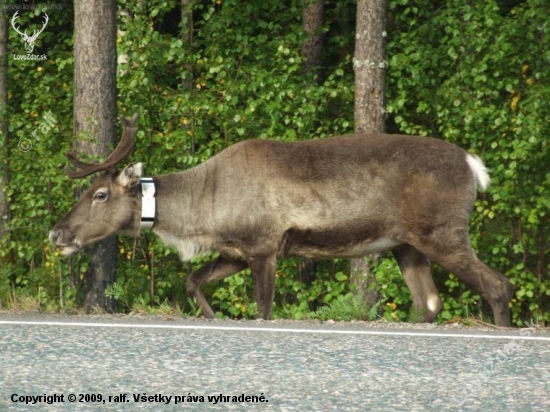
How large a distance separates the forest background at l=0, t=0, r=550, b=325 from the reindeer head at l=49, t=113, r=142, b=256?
2.68ft

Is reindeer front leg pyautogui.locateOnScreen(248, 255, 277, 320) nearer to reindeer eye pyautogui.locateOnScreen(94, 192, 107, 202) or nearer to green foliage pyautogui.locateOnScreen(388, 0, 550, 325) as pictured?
reindeer eye pyautogui.locateOnScreen(94, 192, 107, 202)

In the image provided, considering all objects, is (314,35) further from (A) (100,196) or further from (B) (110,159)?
(A) (100,196)

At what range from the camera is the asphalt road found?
687 cm

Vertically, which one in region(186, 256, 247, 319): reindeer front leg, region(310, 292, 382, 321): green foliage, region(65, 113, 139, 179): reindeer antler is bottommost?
region(310, 292, 382, 321): green foliage

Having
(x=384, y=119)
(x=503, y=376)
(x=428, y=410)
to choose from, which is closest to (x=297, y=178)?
(x=384, y=119)

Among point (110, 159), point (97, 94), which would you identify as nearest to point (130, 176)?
point (110, 159)

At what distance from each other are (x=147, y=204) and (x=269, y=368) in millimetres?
5159

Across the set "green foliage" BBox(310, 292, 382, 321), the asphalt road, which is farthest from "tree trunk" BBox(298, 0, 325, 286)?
the asphalt road

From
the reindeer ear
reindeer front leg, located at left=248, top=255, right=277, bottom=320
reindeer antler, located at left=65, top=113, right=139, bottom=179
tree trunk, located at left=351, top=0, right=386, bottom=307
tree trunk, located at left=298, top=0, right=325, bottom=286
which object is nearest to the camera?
reindeer front leg, located at left=248, top=255, right=277, bottom=320

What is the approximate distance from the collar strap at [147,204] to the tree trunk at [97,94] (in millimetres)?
1056

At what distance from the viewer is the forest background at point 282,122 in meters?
14.1

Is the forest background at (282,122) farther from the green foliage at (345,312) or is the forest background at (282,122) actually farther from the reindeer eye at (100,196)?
the green foliage at (345,312)

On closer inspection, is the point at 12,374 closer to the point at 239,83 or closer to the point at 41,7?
the point at 239,83

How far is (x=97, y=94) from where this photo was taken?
13.8 m
